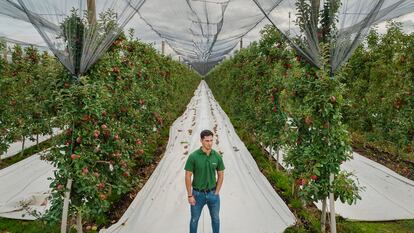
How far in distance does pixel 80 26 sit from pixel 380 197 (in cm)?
541

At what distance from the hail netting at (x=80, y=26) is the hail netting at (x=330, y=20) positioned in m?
1.86

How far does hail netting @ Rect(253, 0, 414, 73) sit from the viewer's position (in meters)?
3.57

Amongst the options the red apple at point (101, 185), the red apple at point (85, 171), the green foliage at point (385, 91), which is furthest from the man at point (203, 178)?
the green foliage at point (385, 91)

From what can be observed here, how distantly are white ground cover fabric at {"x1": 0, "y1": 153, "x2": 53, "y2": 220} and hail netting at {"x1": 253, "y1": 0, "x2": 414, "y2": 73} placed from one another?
3.98 metres

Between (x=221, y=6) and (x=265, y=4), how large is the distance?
4.07 metres

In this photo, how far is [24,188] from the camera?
19.5ft

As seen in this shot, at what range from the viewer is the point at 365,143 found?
9797 millimetres

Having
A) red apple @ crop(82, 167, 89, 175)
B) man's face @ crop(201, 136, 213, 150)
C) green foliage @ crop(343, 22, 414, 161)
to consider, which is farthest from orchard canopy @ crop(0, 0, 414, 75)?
green foliage @ crop(343, 22, 414, 161)

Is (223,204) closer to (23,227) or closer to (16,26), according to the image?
(23,227)

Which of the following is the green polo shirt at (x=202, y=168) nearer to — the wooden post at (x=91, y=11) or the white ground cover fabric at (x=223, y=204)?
the white ground cover fabric at (x=223, y=204)

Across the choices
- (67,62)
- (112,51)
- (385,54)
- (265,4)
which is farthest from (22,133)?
(385,54)

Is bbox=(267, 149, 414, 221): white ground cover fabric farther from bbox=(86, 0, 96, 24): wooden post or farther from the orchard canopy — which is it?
bbox=(86, 0, 96, 24): wooden post

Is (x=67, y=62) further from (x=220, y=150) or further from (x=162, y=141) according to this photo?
(x=162, y=141)

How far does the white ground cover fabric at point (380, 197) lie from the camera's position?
4.97 metres
